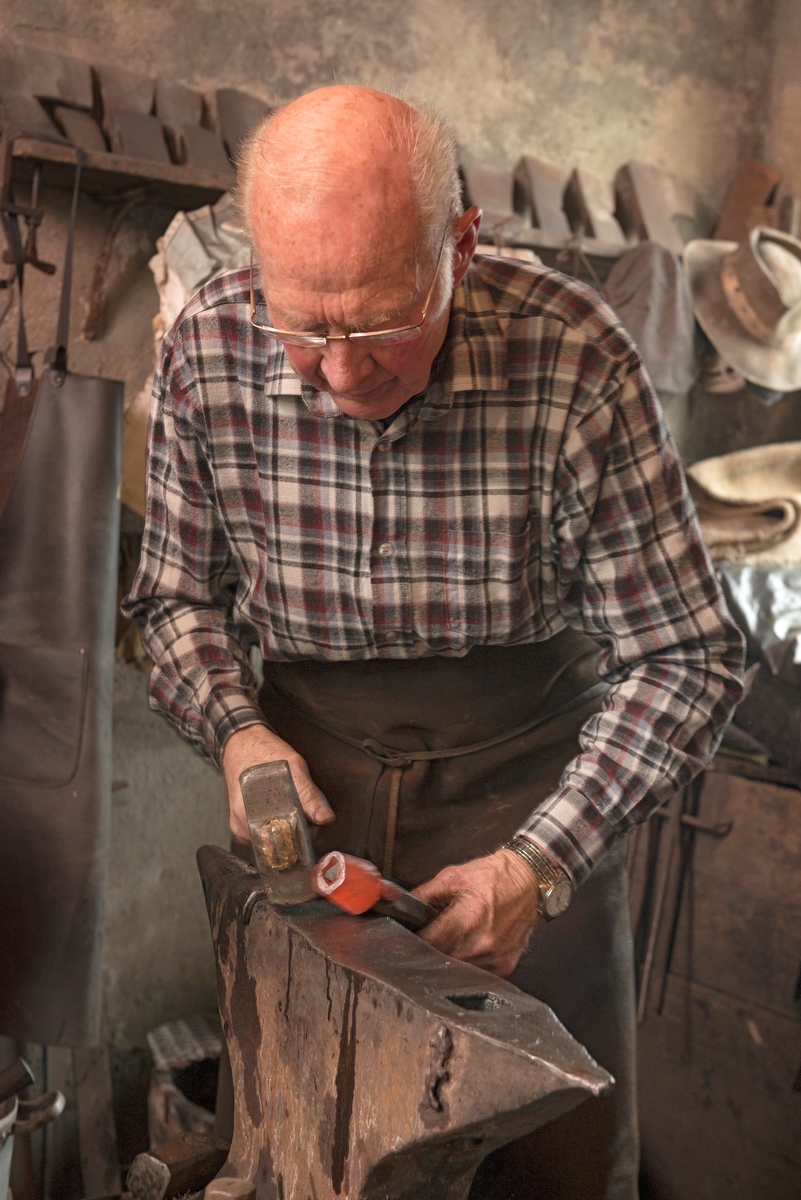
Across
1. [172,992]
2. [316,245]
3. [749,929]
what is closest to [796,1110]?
[749,929]

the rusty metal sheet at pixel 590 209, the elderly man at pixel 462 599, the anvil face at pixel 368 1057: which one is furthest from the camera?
the rusty metal sheet at pixel 590 209

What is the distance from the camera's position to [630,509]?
1521mm

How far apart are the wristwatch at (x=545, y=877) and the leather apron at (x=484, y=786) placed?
225mm

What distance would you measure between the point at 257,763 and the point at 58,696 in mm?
967

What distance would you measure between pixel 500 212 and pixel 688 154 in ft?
3.61

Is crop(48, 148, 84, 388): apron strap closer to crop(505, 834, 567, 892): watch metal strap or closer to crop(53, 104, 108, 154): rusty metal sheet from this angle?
crop(53, 104, 108, 154): rusty metal sheet

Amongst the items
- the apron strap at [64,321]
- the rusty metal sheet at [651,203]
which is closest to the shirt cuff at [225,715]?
the apron strap at [64,321]

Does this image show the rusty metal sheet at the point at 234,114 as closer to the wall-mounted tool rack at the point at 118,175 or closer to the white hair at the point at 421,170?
the wall-mounted tool rack at the point at 118,175

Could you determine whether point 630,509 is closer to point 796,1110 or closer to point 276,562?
point 276,562

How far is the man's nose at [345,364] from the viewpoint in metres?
1.31

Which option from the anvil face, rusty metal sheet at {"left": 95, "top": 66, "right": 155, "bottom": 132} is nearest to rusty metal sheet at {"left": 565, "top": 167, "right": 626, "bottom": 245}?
rusty metal sheet at {"left": 95, "top": 66, "right": 155, "bottom": 132}

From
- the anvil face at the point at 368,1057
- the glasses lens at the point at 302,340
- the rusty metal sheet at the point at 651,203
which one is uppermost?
the rusty metal sheet at the point at 651,203

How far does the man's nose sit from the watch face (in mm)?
753

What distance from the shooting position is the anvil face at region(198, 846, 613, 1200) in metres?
0.96
